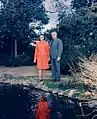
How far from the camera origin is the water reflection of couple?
42.5ft

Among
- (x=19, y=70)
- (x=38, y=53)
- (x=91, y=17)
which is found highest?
(x=91, y=17)

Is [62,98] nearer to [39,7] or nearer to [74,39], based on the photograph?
[74,39]

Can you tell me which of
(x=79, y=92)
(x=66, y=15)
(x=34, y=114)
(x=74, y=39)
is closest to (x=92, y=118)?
(x=34, y=114)

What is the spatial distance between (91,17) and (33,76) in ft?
10.8

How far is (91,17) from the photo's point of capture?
1545 cm

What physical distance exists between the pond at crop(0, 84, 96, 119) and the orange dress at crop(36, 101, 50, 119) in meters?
0.10

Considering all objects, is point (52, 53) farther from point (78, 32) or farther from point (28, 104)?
point (28, 104)

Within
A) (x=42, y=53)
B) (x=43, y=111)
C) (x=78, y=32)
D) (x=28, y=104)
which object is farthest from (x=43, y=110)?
(x=78, y=32)

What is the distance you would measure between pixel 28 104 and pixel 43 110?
91cm

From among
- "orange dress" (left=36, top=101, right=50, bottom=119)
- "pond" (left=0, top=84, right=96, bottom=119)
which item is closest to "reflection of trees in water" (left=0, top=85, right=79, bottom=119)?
"pond" (left=0, top=84, right=96, bottom=119)

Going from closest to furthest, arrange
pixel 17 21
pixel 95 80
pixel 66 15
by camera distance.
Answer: pixel 95 80, pixel 66 15, pixel 17 21

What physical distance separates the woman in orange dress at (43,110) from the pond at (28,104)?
10cm

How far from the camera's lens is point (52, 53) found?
1307 cm

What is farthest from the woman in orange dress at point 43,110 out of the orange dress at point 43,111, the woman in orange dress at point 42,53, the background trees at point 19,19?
the background trees at point 19,19
